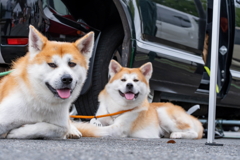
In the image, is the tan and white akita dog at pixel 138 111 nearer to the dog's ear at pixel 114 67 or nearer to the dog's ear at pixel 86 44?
the dog's ear at pixel 114 67

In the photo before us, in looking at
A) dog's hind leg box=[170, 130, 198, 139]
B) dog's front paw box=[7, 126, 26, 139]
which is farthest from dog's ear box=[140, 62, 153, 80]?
dog's front paw box=[7, 126, 26, 139]

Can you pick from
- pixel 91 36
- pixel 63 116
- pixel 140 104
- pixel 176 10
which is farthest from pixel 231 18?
pixel 63 116

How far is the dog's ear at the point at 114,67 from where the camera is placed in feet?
14.3

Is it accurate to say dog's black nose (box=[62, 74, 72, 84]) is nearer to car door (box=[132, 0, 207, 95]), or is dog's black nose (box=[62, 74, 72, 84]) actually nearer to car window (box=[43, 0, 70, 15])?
car window (box=[43, 0, 70, 15])

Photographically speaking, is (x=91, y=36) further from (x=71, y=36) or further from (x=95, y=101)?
(x=95, y=101)

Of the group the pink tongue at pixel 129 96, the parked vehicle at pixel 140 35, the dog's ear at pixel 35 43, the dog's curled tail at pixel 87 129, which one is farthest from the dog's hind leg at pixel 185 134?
the dog's ear at pixel 35 43

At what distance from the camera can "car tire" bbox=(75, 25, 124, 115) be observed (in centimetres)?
412

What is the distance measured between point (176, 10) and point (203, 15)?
0.43 meters

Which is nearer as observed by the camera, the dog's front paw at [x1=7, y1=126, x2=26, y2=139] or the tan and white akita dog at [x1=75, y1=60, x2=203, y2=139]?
the dog's front paw at [x1=7, y1=126, x2=26, y2=139]

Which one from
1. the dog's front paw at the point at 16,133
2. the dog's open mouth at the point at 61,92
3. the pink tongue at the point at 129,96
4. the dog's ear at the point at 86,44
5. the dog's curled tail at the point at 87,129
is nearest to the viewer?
the dog's front paw at the point at 16,133

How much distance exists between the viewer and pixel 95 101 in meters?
4.47

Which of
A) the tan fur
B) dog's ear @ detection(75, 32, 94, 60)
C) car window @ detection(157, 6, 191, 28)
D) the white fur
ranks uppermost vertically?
car window @ detection(157, 6, 191, 28)

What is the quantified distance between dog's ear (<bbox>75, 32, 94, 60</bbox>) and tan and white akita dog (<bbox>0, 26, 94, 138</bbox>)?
0.28 ft

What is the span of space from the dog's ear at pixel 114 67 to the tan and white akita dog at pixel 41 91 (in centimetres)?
124
